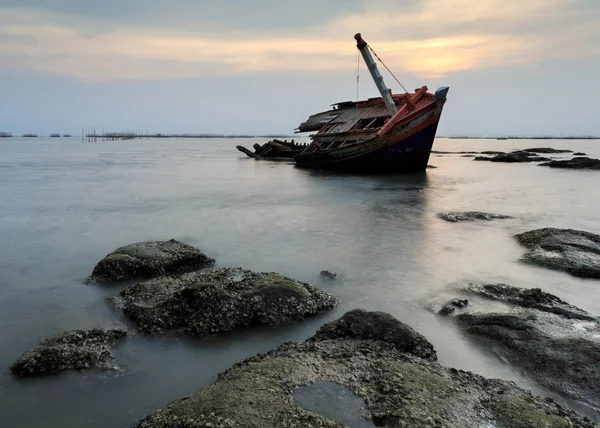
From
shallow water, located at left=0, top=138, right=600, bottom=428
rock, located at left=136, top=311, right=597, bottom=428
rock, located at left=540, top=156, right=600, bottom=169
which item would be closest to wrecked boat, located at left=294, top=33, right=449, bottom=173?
shallow water, located at left=0, top=138, right=600, bottom=428

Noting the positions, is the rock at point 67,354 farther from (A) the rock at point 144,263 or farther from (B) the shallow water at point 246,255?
(A) the rock at point 144,263

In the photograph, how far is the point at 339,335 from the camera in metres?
4.82

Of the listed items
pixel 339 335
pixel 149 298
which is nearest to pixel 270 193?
pixel 149 298

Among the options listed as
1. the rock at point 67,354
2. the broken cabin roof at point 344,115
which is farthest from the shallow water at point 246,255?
the broken cabin roof at point 344,115

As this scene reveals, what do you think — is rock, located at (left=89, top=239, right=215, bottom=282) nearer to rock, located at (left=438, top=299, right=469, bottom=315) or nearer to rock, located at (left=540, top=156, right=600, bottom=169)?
rock, located at (left=438, top=299, right=469, bottom=315)

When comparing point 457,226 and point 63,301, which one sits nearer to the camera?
point 63,301

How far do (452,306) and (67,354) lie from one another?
515cm

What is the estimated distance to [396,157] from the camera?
2511 centimetres

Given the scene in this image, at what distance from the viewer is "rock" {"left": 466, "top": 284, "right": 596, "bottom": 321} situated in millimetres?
5750

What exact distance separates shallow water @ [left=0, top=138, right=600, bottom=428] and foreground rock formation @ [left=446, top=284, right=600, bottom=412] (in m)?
0.25

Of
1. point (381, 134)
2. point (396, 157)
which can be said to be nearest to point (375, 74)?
point (381, 134)

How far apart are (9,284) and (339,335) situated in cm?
623

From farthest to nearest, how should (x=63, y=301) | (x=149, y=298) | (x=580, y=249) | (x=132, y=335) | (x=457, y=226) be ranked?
(x=457, y=226) → (x=580, y=249) → (x=63, y=301) → (x=149, y=298) → (x=132, y=335)

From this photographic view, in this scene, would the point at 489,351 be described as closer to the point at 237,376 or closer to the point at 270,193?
the point at 237,376
